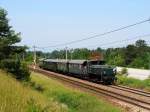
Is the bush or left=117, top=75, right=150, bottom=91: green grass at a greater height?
the bush

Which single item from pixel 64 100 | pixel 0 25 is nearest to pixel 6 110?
pixel 64 100

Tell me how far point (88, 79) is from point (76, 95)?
2407 centimetres

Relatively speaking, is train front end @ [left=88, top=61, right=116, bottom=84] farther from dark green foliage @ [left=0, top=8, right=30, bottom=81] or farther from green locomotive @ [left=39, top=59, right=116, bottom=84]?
dark green foliage @ [left=0, top=8, right=30, bottom=81]

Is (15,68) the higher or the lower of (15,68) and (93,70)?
the higher

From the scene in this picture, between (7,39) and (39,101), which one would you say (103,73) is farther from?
(39,101)

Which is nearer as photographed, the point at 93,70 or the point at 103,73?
the point at 103,73

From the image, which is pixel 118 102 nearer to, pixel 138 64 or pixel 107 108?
pixel 107 108

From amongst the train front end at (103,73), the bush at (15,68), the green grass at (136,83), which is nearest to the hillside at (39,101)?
the bush at (15,68)

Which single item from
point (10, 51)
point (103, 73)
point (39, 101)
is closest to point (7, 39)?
point (10, 51)

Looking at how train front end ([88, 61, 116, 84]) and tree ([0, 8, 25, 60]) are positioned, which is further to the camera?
train front end ([88, 61, 116, 84])

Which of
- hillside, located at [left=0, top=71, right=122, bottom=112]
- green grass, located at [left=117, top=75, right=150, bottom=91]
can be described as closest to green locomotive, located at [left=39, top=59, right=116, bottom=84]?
green grass, located at [left=117, top=75, right=150, bottom=91]

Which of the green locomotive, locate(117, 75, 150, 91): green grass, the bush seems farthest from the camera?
the green locomotive

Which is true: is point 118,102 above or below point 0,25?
below

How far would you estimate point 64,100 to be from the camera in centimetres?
2558
